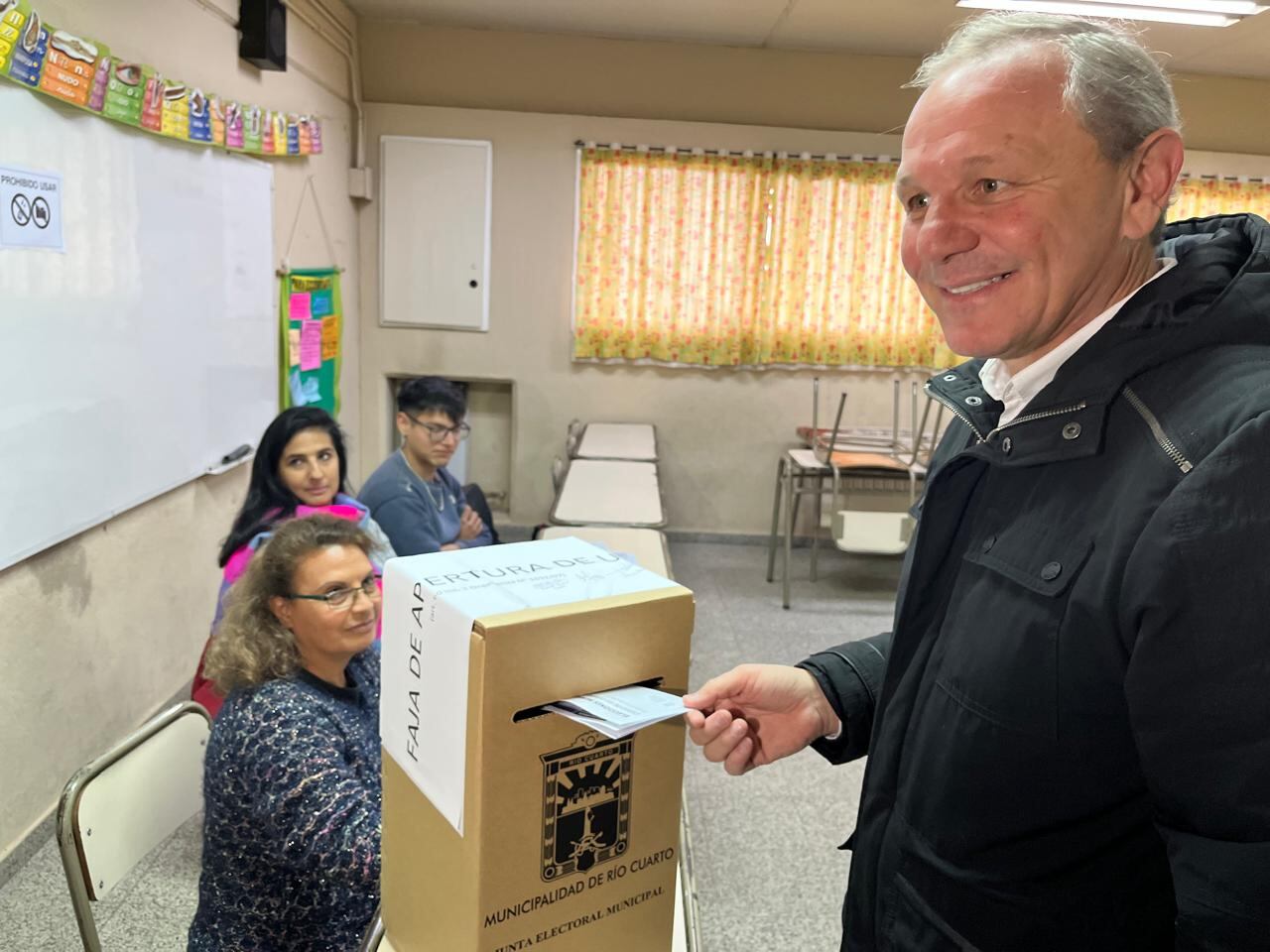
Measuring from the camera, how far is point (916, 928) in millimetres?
833

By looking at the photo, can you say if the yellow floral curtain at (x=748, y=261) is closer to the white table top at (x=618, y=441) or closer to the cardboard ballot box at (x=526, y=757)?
the white table top at (x=618, y=441)

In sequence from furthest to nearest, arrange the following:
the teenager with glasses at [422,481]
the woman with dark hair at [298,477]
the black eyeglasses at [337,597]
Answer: the teenager with glasses at [422,481], the woman with dark hair at [298,477], the black eyeglasses at [337,597]

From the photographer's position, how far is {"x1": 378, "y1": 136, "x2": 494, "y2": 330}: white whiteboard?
4879 mm

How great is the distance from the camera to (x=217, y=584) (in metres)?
3.33

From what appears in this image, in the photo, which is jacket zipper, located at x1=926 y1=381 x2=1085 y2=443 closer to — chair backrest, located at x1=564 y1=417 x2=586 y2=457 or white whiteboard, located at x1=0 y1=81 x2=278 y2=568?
white whiteboard, located at x1=0 y1=81 x2=278 y2=568

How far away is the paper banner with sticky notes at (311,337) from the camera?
12.7 feet

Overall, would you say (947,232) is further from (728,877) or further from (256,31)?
(256,31)

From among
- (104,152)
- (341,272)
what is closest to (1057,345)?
(104,152)

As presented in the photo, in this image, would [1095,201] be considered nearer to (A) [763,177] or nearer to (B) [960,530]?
(B) [960,530]

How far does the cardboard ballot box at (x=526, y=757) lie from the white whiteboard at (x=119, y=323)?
179cm

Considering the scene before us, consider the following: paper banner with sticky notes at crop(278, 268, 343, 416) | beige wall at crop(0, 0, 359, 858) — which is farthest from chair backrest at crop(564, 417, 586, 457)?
beige wall at crop(0, 0, 359, 858)

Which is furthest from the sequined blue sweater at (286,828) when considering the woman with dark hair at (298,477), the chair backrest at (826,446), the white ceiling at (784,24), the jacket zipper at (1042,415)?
the white ceiling at (784,24)

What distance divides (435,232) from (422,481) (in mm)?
2510

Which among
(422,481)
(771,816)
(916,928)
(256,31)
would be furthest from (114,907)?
(256,31)
